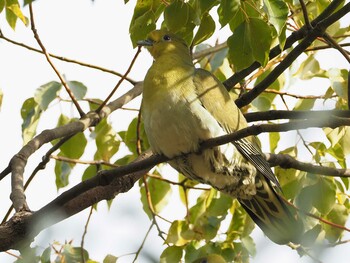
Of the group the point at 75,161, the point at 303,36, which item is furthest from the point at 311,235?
the point at 75,161

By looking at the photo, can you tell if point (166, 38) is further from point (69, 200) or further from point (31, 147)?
point (69, 200)

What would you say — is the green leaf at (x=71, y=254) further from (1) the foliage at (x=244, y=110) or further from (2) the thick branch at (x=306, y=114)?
(2) the thick branch at (x=306, y=114)

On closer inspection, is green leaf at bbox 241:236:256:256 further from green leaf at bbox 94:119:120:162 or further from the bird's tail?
green leaf at bbox 94:119:120:162

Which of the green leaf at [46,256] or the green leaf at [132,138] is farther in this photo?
the green leaf at [132,138]

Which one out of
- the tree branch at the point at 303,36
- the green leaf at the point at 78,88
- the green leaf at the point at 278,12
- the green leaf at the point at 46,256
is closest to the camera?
the green leaf at the point at 278,12

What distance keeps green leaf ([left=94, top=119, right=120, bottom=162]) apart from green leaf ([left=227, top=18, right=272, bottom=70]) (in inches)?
54.4

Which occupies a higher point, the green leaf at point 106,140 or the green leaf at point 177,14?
the green leaf at point 106,140

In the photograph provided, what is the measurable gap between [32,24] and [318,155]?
4.47 feet

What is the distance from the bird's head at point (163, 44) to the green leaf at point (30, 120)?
62 cm

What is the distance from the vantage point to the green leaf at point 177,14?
3.02 m

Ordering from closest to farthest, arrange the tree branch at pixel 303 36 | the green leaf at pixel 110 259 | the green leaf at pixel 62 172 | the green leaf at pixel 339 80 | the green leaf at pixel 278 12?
the green leaf at pixel 278 12 → the tree branch at pixel 303 36 → the green leaf at pixel 339 80 → the green leaf at pixel 110 259 → the green leaf at pixel 62 172

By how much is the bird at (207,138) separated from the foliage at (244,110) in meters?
0.10

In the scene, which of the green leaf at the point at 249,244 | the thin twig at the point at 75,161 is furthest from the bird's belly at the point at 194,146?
the thin twig at the point at 75,161

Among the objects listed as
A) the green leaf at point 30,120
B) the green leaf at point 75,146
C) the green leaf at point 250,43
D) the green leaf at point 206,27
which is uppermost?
the green leaf at point 30,120
